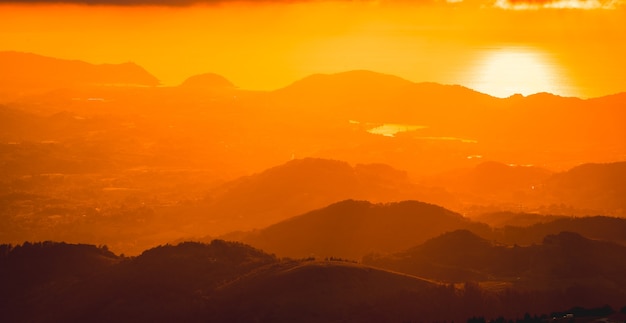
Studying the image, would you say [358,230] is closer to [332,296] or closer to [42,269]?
[42,269]

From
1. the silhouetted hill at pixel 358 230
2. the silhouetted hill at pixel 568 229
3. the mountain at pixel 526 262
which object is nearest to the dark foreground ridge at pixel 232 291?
the mountain at pixel 526 262

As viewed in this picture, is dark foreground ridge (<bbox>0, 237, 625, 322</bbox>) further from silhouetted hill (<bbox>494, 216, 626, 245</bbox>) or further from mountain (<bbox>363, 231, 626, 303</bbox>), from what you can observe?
silhouetted hill (<bbox>494, 216, 626, 245</bbox>)

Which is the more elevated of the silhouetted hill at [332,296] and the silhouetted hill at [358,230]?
the silhouetted hill at [358,230]

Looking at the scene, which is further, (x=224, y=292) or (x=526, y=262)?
(x=526, y=262)

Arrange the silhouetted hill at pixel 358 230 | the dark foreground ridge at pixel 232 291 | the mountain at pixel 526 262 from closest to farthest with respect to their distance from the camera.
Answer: the dark foreground ridge at pixel 232 291, the mountain at pixel 526 262, the silhouetted hill at pixel 358 230

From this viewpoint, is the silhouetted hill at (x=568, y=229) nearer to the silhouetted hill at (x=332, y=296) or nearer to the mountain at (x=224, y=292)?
the mountain at (x=224, y=292)

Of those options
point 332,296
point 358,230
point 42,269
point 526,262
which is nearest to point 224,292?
point 332,296

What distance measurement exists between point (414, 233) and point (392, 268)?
39020 mm

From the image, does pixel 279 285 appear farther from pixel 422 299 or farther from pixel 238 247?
pixel 238 247

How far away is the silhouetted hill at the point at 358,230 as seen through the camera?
7249 inches

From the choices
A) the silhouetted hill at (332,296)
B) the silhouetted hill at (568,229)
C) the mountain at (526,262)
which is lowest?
the silhouetted hill at (332,296)

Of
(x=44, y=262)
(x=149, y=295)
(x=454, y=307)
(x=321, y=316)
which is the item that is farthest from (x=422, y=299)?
(x=44, y=262)

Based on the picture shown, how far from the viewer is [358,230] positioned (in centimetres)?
19050

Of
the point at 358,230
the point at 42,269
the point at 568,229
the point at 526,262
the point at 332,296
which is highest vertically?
the point at 358,230
